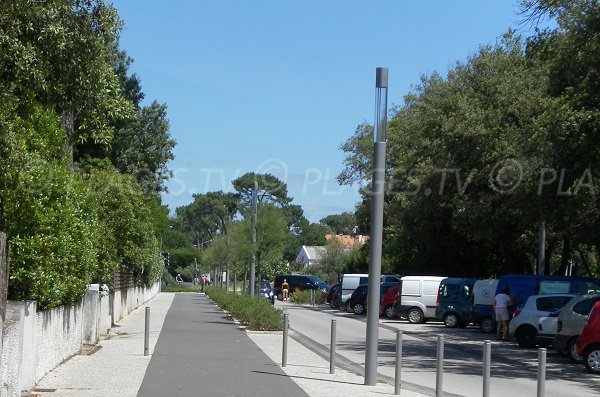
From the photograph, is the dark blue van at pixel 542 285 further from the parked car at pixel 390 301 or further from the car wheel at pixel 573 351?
the parked car at pixel 390 301

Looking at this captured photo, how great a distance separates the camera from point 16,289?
44.2 feet

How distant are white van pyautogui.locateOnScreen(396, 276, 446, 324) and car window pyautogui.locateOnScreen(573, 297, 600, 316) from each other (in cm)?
1749

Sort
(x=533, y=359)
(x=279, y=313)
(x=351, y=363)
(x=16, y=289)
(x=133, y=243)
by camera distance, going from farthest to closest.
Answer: (x=133, y=243) → (x=279, y=313) → (x=533, y=359) → (x=351, y=363) → (x=16, y=289)

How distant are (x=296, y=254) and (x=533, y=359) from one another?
12611 centimetres

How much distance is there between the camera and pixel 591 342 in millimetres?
19875

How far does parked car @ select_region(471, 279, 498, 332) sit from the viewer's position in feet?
114

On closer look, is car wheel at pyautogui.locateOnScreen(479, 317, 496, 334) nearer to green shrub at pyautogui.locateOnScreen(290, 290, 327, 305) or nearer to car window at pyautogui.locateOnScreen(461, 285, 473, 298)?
car window at pyautogui.locateOnScreen(461, 285, 473, 298)

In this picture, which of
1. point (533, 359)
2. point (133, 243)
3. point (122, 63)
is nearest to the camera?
point (533, 359)

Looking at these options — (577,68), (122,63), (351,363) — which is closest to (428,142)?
(122,63)

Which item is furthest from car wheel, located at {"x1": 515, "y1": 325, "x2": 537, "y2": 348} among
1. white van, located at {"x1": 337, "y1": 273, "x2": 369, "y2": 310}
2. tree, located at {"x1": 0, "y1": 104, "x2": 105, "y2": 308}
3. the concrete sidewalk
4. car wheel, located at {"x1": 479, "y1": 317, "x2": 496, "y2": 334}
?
A: white van, located at {"x1": 337, "y1": 273, "x2": 369, "y2": 310}

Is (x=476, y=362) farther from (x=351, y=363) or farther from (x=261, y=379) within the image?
(x=261, y=379)

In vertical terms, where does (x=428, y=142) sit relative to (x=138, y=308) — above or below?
above

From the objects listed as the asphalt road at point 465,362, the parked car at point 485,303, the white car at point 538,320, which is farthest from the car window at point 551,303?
the parked car at point 485,303

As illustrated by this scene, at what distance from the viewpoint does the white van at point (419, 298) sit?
40062 mm
